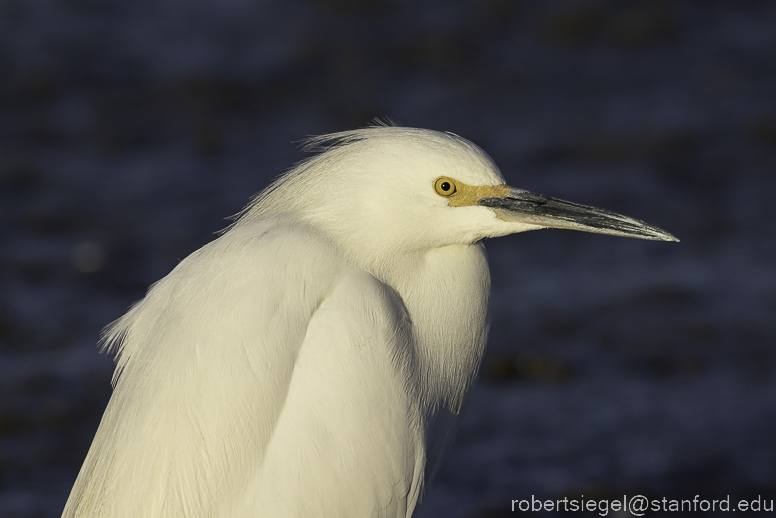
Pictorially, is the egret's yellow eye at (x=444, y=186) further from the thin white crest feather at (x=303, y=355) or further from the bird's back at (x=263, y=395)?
the bird's back at (x=263, y=395)

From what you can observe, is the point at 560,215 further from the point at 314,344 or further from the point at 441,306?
the point at 314,344

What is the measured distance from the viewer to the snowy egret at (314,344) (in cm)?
253

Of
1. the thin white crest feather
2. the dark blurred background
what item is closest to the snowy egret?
the thin white crest feather

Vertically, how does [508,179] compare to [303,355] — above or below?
above

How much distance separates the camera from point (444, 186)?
2.62 m

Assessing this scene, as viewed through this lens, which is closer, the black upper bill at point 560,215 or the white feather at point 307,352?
the white feather at point 307,352

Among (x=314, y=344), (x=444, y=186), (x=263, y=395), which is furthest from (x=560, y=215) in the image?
(x=263, y=395)

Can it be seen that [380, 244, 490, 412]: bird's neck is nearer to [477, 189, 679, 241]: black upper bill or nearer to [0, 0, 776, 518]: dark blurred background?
[477, 189, 679, 241]: black upper bill

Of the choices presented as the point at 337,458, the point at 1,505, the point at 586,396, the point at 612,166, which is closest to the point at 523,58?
the point at 612,166

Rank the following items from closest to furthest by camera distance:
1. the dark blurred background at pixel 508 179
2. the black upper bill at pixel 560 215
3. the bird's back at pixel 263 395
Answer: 1. the bird's back at pixel 263 395
2. the black upper bill at pixel 560 215
3. the dark blurred background at pixel 508 179

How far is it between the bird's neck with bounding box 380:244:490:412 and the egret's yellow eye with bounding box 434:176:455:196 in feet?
0.77

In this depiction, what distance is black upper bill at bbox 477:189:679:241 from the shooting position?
270 centimetres

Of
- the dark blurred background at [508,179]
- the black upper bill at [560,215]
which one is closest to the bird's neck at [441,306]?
the black upper bill at [560,215]

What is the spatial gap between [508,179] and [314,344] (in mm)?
4160
